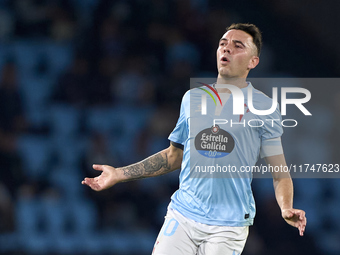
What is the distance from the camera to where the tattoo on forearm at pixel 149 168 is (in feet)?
11.9

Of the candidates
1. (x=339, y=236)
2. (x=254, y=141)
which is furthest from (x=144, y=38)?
(x=254, y=141)

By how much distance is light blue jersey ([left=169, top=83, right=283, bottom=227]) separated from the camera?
331cm

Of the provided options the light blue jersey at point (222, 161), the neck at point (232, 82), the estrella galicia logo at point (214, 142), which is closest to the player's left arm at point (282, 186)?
the light blue jersey at point (222, 161)

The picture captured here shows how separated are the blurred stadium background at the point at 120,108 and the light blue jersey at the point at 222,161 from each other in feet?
9.48

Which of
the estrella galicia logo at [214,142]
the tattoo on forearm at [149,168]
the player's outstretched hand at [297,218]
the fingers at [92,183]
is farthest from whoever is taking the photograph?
the tattoo on forearm at [149,168]

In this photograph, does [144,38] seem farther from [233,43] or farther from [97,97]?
[233,43]

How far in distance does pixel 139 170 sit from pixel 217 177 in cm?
62

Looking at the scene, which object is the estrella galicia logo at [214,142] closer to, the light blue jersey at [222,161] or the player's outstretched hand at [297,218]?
the light blue jersey at [222,161]

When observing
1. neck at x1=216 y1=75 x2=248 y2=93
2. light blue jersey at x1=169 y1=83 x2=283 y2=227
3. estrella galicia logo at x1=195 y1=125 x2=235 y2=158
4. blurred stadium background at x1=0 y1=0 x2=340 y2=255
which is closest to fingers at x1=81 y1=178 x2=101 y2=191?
light blue jersey at x1=169 y1=83 x2=283 y2=227

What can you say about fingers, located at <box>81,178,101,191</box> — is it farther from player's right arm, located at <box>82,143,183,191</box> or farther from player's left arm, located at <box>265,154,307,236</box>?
player's left arm, located at <box>265,154,307,236</box>

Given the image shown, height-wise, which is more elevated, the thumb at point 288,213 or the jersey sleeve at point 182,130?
the jersey sleeve at point 182,130

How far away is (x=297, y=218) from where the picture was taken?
120 inches

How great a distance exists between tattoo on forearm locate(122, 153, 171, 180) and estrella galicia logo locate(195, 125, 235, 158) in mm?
378

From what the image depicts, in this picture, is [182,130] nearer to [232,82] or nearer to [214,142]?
[214,142]
